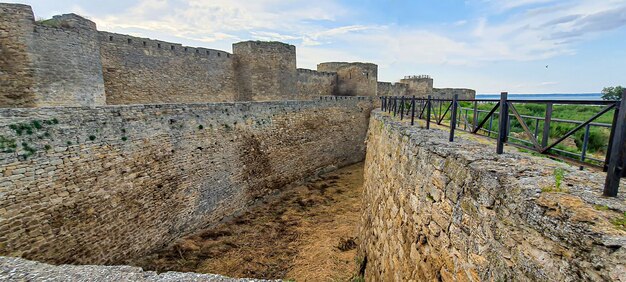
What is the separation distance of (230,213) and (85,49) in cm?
829

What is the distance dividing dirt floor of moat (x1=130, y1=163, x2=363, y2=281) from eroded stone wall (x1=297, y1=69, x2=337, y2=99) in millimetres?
12227

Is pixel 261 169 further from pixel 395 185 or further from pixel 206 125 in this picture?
pixel 395 185

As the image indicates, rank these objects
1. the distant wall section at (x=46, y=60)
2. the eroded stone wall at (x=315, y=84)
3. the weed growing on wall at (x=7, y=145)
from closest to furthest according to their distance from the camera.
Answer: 1. the weed growing on wall at (x=7, y=145)
2. the distant wall section at (x=46, y=60)
3. the eroded stone wall at (x=315, y=84)

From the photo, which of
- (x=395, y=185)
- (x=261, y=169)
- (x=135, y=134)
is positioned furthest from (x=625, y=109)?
(x=261, y=169)

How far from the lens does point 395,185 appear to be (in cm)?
516

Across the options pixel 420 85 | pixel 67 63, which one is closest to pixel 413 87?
pixel 420 85

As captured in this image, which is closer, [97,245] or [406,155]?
[406,155]

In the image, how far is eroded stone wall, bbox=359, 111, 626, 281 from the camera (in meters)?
1.65

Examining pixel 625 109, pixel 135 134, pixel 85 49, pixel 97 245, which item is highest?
pixel 85 49

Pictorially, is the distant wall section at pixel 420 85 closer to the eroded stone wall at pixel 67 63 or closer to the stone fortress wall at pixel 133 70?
the stone fortress wall at pixel 133 70

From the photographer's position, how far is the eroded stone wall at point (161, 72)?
1350 centimetres

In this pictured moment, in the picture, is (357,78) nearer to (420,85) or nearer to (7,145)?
(420,85)

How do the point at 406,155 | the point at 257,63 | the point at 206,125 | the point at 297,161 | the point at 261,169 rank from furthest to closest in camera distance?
the point at 257,63
the point at 297,161
the point at 261,169
the point at 206,125
the point at 406,155

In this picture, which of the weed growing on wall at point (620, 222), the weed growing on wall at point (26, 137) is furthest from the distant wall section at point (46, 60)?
the weed growing on wall at point (620, 222)
